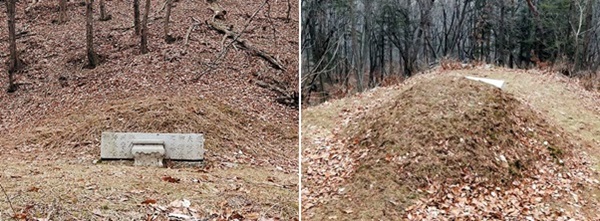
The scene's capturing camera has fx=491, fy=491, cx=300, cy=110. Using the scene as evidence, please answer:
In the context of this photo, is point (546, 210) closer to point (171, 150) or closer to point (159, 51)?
point (171, 150)

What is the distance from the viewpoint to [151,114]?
3.92m

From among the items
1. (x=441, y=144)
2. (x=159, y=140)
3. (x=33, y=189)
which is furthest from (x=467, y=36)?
(x=33, y=189)

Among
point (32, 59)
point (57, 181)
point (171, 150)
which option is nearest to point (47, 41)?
point (32, 59)

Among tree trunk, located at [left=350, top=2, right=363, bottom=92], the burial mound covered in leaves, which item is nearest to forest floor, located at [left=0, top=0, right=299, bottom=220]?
the burial mound covered in leaves

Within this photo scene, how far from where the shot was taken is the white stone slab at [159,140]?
134 inches

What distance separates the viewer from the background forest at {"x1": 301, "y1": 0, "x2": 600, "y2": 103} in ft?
24.8

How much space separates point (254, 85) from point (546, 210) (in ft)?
8.39

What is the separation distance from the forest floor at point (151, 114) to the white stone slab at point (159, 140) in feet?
0.32

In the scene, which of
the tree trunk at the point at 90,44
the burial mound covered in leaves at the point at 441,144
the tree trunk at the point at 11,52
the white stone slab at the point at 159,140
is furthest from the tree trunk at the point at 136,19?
the burial mound covered in leaves at the point at 441,144

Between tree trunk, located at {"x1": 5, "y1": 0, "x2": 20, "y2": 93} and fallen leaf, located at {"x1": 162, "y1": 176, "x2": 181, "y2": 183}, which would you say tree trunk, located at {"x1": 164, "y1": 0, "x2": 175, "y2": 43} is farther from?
fallen leaf, located at {"x1": 162, "y1": 176, "x2": 181, "y2": 183}

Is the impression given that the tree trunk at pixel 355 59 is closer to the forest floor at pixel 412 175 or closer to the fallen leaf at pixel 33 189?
the forest floor at pixel 412 175

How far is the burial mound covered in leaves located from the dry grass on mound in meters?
0.75

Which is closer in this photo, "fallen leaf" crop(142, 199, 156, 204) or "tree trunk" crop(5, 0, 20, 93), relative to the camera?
"fallen leaf" crop(142, 199, 156, 204)

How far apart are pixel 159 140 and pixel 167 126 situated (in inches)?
15.8
